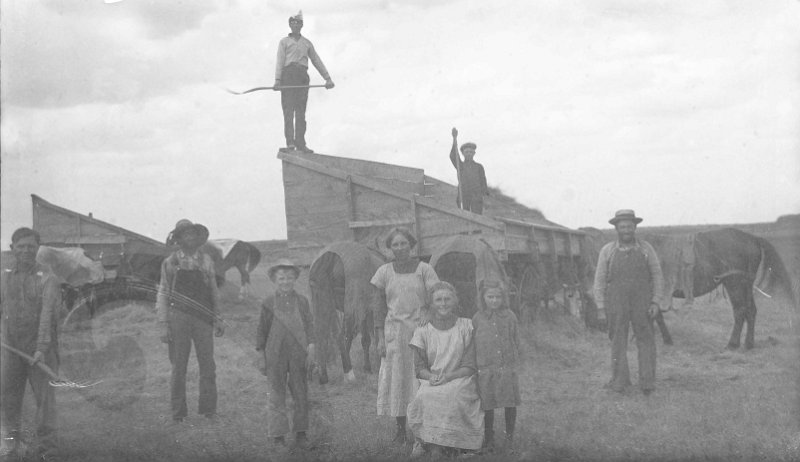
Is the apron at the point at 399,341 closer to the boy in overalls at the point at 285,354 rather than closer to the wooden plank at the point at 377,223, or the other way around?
the boy in overalls at the point at 285,354

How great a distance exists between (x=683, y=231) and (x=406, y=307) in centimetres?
424

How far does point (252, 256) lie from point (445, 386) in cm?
418

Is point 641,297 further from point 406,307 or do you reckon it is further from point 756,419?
point 406,307

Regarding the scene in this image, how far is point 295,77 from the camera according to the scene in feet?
25.5

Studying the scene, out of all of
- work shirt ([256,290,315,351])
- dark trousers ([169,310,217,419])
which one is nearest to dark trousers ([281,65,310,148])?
dark trousers ([169,310,217,419])

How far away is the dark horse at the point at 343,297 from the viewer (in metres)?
7.22

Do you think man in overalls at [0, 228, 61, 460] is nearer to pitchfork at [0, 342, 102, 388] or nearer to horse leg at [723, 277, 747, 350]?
pitchfork at [0, 342, 102, 388]

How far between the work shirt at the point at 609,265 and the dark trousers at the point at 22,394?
482 cm

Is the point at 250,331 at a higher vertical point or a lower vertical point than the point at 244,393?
higher

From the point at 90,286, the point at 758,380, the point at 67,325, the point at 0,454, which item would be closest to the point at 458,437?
the point at 758,380

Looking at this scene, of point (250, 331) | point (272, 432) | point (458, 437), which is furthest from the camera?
point (250, 331)

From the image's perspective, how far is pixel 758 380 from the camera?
21.7 ft

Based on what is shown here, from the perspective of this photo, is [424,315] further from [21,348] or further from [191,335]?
[21,348]

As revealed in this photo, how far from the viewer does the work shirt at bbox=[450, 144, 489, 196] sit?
8375mm
